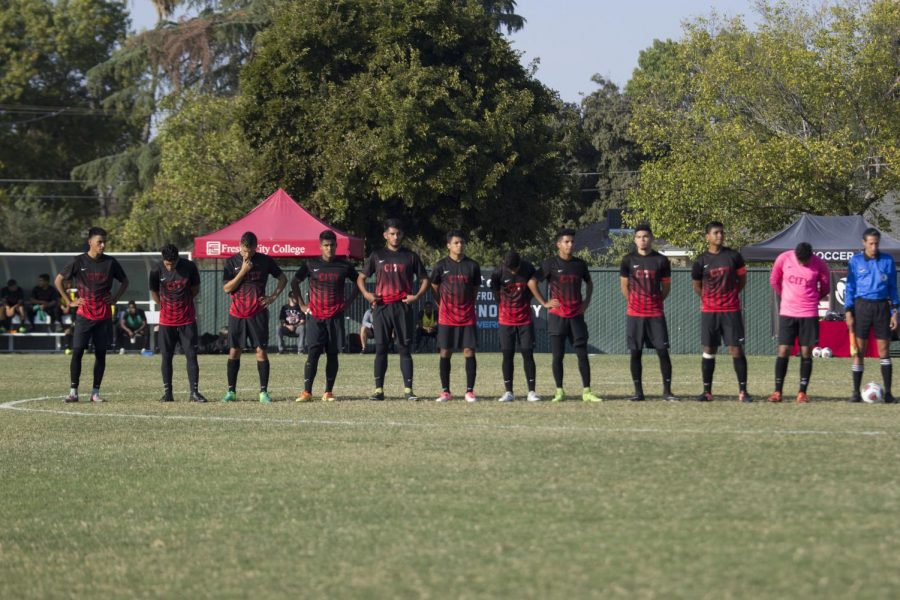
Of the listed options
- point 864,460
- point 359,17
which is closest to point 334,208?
point 359,17

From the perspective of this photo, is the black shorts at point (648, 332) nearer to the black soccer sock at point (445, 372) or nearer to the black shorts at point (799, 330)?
the black shorts at point (799, 330)

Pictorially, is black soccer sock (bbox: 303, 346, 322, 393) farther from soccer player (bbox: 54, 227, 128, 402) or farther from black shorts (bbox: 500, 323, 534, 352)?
soccer player (bbox: 54, 227, 128, 402)

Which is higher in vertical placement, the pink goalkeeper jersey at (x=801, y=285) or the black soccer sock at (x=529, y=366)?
the pink goalkeeper jersey at (x=801, y=285)

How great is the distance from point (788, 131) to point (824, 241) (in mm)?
11686

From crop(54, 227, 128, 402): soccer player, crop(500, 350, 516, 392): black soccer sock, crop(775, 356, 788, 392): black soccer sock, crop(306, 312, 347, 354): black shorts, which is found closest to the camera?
crop(775, 356, 788, 392): black soccer sock

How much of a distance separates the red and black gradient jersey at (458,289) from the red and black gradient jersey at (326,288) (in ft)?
3.92

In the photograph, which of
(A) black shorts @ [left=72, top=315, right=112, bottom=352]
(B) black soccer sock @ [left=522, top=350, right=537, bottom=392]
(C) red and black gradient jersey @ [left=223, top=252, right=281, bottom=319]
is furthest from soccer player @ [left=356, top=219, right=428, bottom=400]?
(A) black shorts @ [left=72, top=315, right=112, bottom=352]

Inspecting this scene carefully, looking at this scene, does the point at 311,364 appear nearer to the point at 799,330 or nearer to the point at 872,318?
the point at 799,330

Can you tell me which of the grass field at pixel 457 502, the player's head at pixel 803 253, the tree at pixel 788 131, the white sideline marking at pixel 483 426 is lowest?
the grass field at pixel 457 502

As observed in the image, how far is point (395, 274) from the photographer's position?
55.3 ft

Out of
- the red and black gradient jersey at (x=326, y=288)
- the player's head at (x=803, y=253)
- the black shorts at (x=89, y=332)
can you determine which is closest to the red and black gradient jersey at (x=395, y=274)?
the red and black gradient jersey at (x=326, y=288)

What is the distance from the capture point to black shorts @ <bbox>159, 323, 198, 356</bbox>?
680 inches

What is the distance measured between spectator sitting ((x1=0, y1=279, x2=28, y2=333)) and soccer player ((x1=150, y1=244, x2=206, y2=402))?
19424mm

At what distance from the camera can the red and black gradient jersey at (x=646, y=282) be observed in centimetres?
1644
